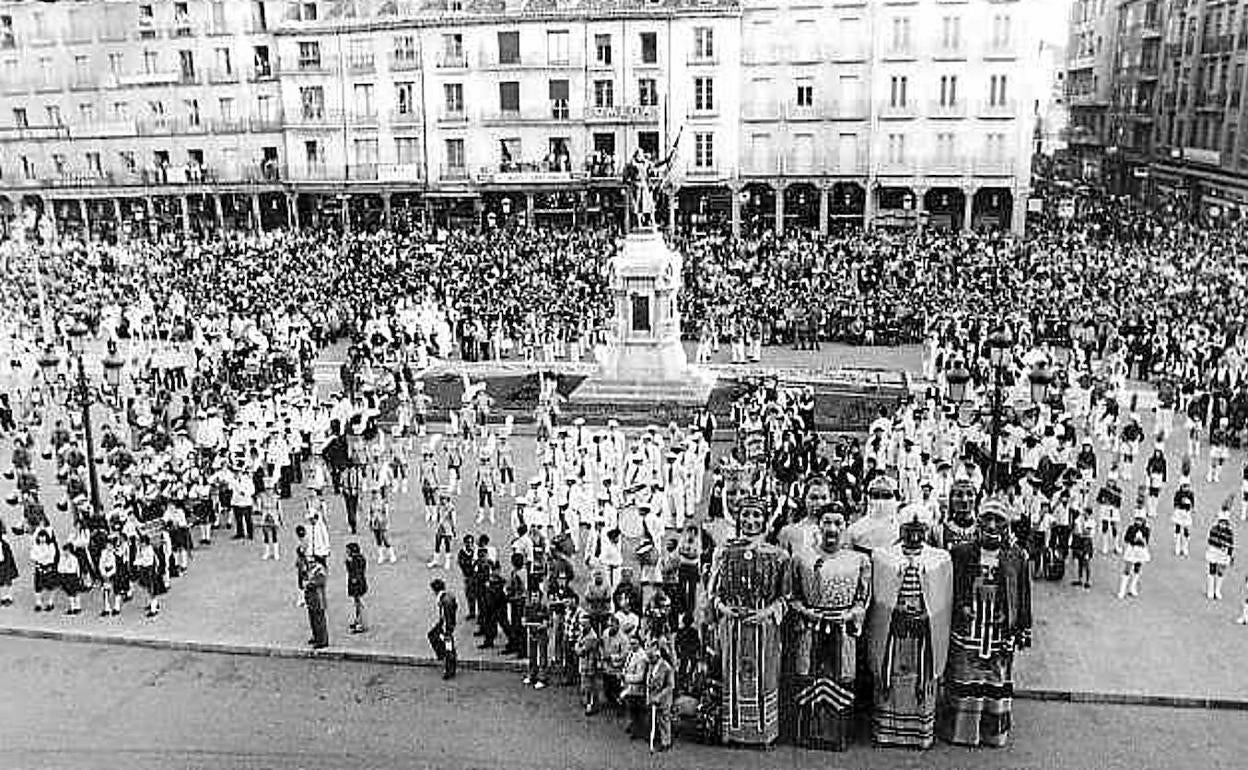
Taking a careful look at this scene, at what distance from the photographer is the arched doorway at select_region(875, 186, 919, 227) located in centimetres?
5203

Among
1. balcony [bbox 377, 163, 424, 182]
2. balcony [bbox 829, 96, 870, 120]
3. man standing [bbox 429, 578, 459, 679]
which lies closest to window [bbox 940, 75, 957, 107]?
balcony [bbox 829, 96, 870, 120]

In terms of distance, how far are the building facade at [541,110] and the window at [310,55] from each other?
94 mm

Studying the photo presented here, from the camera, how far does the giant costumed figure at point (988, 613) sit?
1223 cm

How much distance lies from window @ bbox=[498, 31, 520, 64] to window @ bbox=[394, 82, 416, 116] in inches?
171

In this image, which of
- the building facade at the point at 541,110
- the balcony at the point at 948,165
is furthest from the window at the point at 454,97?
the balcony at the point at 948,165

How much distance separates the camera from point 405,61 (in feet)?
171

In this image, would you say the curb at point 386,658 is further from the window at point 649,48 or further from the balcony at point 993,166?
the balcony at point 993,166

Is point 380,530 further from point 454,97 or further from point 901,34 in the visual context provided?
point 901,34

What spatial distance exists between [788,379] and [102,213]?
4287 centimetres

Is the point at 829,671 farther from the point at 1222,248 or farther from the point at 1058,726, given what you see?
the point at 1222,248

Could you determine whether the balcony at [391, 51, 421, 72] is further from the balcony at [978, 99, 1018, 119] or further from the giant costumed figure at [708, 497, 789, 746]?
the giant costumed figure at [708, 497, 789, 746]

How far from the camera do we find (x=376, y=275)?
39.3 metres

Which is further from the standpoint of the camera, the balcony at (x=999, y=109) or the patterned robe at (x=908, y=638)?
the balcony at (x=999, y=109)

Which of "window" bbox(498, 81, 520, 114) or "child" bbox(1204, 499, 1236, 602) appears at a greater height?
"window" bbox(498, 81, 520, 114)
